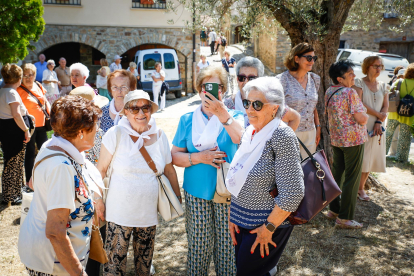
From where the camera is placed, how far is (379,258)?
3684mm

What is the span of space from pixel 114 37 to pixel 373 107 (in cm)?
1395

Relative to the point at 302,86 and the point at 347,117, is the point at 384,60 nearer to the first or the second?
the point at 347,117

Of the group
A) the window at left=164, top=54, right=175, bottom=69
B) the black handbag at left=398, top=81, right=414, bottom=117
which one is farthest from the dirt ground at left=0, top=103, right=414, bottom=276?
the window at left=164, top=54, right=175, bottom=69

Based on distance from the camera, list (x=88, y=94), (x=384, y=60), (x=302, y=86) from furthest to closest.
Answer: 1. (x=384, y=60)
2. (x=302, y=86)
3. (x=88, y=94)

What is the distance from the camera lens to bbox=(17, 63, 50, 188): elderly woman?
16.8 ft

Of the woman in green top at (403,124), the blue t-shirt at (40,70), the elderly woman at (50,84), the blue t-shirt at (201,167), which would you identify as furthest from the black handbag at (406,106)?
the blue t-shirt at (40,70)

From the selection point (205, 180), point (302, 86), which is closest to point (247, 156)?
point (205, 180)

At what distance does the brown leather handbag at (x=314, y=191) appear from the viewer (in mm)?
2213

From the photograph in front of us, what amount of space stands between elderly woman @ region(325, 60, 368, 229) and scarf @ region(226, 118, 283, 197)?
7.11 ft

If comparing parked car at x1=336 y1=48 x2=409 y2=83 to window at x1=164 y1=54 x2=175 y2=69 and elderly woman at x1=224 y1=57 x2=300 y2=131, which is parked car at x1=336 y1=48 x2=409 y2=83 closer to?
window at x1=164 y1=54 x2=175 y2=69

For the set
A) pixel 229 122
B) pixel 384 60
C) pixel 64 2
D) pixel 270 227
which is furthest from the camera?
pixel 64 2

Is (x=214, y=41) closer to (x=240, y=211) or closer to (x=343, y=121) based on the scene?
(x=343, y=121)

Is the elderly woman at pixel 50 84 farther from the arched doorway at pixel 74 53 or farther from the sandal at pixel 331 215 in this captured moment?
the sandal at pixel 331 215

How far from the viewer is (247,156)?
7.57 feet
